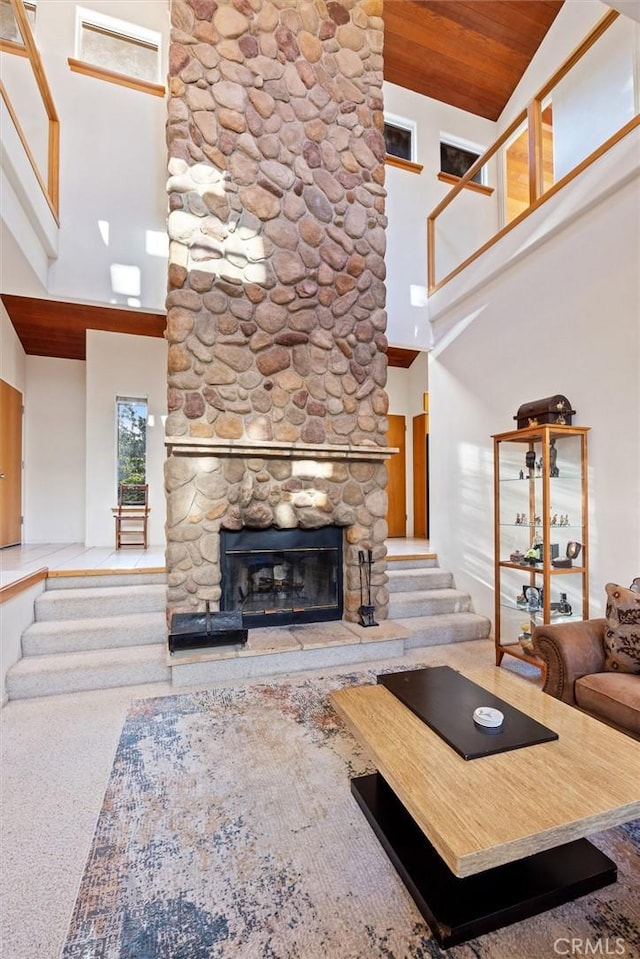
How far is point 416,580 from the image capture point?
4605 mm

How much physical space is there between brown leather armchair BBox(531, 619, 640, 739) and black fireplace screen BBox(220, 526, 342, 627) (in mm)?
1880

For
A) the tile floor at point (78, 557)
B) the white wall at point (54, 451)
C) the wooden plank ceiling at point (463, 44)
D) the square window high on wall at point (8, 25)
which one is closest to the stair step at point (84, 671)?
the tile floor at point (78, 557)

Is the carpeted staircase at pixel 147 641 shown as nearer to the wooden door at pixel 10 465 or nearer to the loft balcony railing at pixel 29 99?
the wooden door at pixel 10 465

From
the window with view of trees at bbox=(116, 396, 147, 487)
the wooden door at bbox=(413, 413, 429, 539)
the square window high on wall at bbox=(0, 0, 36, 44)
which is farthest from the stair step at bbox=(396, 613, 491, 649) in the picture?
the square window high on wall at bbox=(0, 0, 36, 44)

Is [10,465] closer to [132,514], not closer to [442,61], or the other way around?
[132,514]

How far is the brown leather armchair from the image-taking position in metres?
2.00

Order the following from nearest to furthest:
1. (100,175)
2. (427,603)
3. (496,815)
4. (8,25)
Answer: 1. (496,815)
2. (8,25)
3. (100,175)
4. (427,603)

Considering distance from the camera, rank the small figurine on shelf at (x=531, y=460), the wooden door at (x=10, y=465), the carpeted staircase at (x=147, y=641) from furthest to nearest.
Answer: the wooden door at (x=10, y=465)
the small figurine on shelf at (x=531, y=460)
the carpeted staircase at (x=147, y=641)

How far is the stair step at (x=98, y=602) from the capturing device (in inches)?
137

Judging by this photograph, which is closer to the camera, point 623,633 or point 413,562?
point 623,633

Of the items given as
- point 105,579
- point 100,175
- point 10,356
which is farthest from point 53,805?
point 10,356

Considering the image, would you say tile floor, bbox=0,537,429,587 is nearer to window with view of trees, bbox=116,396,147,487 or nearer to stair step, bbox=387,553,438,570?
stair step, bbox=387,553,438,570

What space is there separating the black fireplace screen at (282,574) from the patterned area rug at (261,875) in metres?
1.45

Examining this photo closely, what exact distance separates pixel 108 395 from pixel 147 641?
11.0 feet
